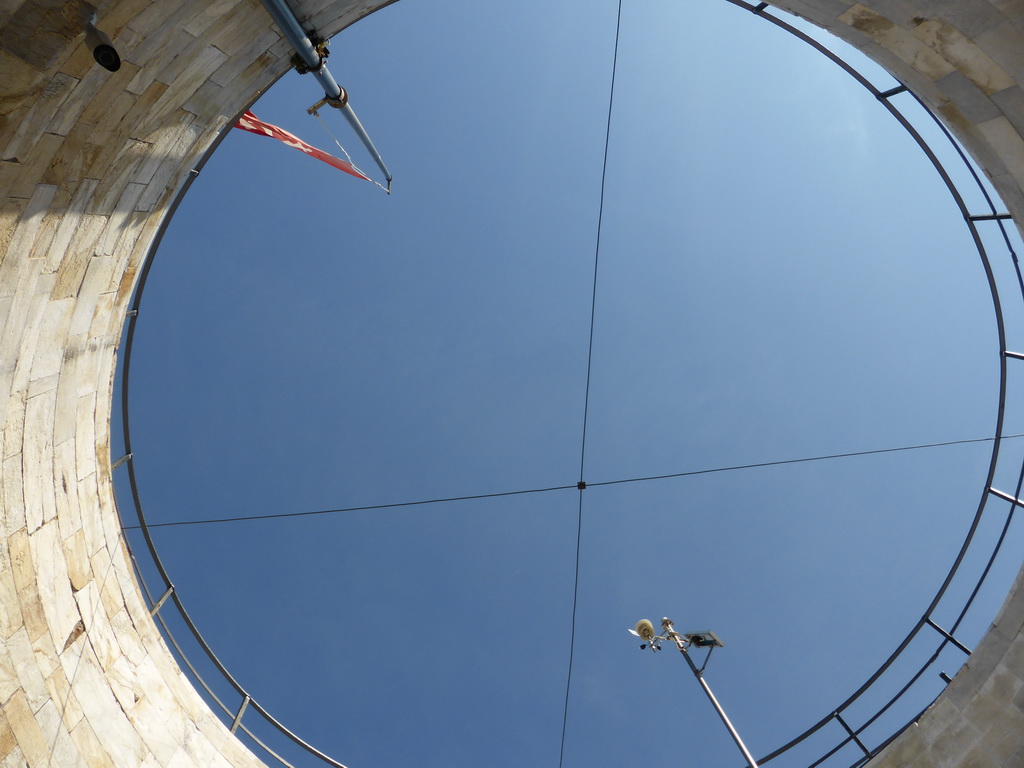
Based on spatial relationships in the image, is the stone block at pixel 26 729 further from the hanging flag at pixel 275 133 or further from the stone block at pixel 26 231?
the hanging flag at pixel 275 133

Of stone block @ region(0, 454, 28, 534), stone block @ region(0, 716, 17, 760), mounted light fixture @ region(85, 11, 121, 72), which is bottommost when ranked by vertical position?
stone block @ region(0, 716, 17, 760)

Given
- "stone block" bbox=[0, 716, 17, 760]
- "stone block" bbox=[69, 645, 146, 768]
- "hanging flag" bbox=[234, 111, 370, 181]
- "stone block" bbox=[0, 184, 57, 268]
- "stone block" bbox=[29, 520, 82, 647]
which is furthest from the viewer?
"hanging flag" bbox=[234, 111, 370, 181]

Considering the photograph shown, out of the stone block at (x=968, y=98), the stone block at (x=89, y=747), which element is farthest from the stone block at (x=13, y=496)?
the stone block at (x=968, y=98)

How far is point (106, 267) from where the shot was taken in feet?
17.0

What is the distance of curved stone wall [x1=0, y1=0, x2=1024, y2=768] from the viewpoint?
13.0 feet

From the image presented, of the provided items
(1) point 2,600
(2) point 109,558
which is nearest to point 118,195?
(1) point 2,600

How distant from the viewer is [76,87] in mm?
3900

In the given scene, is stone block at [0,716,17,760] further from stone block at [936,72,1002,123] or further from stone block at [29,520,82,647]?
stone block at [936,72,1002,123]

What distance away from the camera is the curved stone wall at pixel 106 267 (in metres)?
3.96

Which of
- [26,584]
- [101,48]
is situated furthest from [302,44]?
[26,584]

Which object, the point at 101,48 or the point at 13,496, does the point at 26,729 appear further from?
the point at 101,48

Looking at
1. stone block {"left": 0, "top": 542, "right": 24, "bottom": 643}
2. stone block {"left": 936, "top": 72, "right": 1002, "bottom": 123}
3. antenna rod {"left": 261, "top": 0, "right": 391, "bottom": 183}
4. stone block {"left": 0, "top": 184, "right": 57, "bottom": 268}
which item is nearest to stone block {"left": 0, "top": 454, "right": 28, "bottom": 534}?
stone block {"left": 0, "top": 542, "right": 24, "bottom": 643}

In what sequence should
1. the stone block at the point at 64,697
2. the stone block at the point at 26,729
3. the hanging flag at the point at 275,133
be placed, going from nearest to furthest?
the stone block at the point at 26,729 < the stone block at the point at 64,697 < the hanging flag at the point at 275,133

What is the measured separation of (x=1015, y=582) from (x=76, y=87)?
9.19 metres
